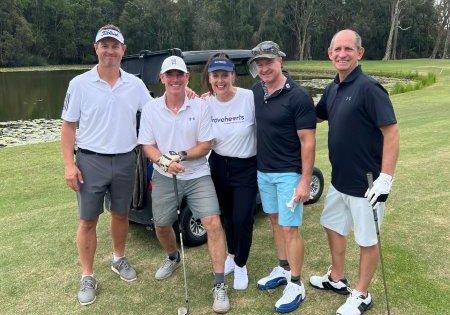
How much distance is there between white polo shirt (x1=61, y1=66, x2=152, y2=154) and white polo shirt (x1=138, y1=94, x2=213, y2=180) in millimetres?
185

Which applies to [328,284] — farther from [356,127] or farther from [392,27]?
[392,27]

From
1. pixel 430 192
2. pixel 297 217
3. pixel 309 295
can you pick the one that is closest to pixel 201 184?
pixel 297 217

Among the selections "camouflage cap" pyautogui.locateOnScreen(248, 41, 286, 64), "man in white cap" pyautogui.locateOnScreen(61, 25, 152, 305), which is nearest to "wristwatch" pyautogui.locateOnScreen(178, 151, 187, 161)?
"man in white cap" pyautogui.locateOnScreen(61, 25, 152, 305)

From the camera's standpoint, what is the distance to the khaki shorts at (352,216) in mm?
3430

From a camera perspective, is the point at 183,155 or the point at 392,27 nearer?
the point at 183,155

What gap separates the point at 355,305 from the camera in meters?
3.52

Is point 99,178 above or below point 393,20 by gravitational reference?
below

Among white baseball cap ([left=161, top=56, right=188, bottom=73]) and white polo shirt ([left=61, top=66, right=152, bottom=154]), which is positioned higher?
white baseball cap ([left=161, top=56, right=188, bottom=73])

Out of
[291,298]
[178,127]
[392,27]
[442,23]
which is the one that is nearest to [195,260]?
[291,298]

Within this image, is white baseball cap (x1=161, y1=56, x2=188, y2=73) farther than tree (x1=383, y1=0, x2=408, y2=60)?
No

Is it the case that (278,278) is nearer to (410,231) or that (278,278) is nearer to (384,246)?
(384,246)

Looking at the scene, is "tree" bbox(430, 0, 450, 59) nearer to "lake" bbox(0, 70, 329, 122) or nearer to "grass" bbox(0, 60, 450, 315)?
"lake" bbox(0, 70, 329, 122)

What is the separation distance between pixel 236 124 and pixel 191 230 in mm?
1528

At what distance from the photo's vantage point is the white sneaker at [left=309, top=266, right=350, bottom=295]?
3.84 m
